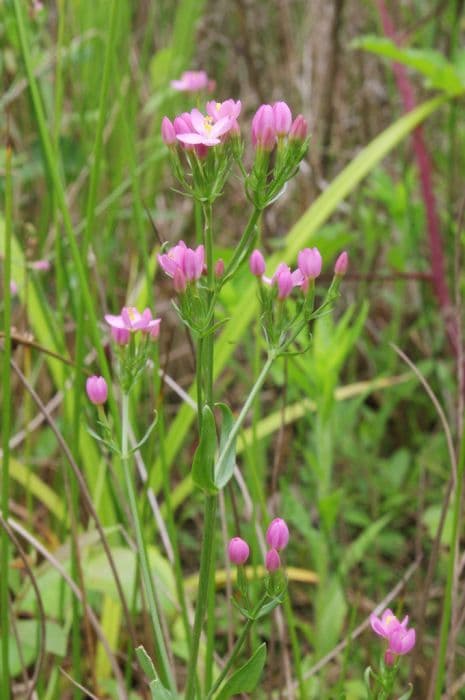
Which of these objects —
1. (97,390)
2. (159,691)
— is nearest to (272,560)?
(159,691)

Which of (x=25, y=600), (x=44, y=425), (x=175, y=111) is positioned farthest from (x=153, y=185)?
(x=25, y=600)

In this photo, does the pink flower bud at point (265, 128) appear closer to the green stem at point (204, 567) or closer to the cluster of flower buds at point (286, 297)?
the cluster of flower buds at point (286, 297)

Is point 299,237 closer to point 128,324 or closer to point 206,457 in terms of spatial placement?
point 128,324

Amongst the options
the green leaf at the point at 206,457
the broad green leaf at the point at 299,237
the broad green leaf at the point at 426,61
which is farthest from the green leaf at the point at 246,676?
the broad green leaf at the point at 426,61

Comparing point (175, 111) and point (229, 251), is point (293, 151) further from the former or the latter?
point (175, 111)

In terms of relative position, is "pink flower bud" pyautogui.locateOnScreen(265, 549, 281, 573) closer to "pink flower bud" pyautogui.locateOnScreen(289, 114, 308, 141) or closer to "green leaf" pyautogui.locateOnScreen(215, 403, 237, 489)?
"green leaf" pyautogui.locateOnScreen(215, 403, 237, 489)

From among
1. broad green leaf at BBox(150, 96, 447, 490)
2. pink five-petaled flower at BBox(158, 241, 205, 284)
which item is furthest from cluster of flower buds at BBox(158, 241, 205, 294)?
broad green leaf at BBox(150, 96, 447, 490)
